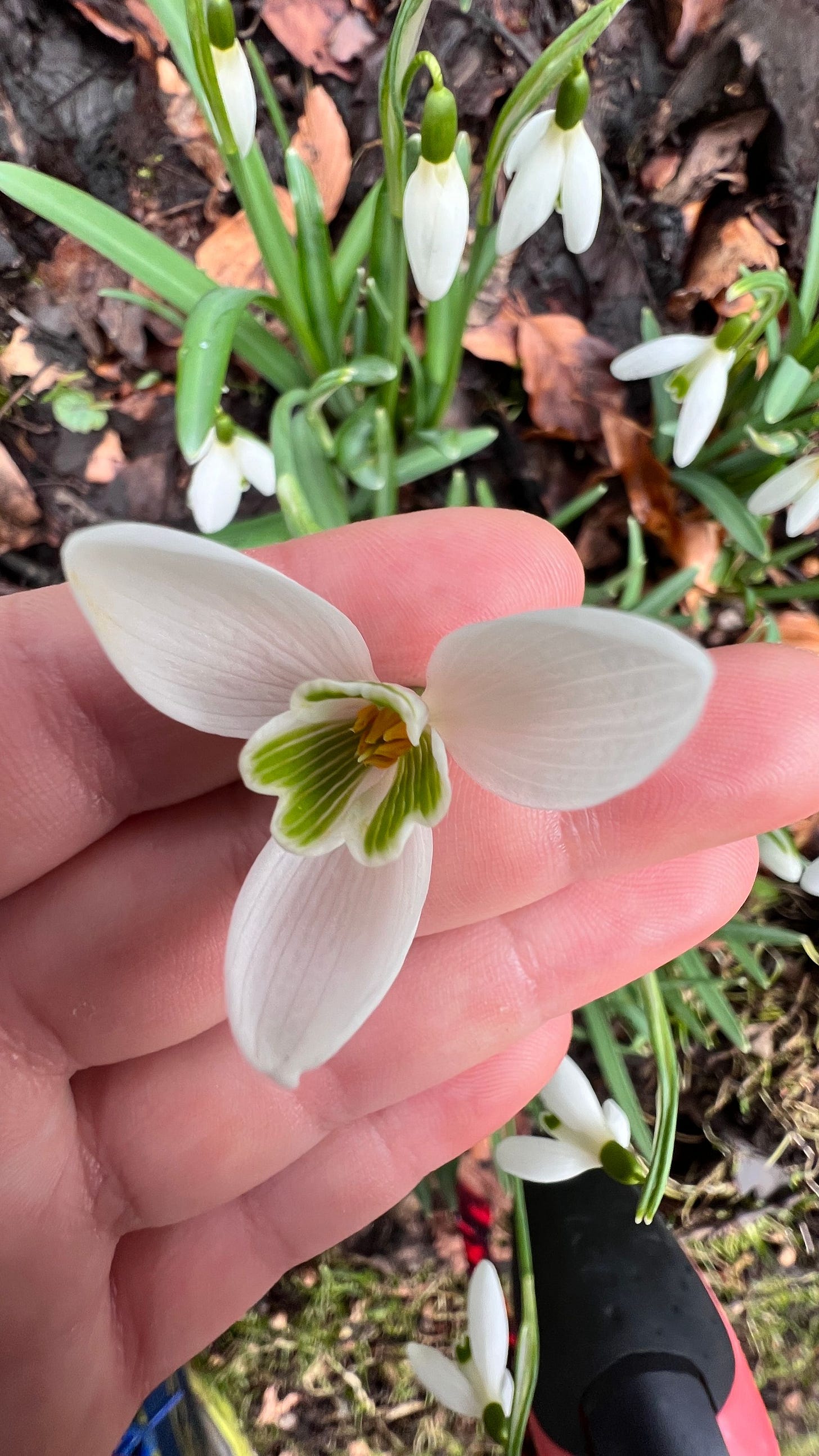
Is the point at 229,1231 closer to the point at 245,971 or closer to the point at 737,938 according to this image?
the point at 245,971

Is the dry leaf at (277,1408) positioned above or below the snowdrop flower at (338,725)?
below

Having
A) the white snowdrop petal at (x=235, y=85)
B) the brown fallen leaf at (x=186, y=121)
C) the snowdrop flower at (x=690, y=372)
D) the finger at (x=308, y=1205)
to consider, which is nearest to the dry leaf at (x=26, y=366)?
the brown fallen leaf at (x=186, y=121)

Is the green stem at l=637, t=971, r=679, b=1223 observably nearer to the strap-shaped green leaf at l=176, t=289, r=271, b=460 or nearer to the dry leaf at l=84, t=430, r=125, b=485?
the strap-shaped green leaf at l=176, t=289, r=271, b=460

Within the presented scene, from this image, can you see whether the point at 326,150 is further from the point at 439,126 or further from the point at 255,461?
the point at 439,126

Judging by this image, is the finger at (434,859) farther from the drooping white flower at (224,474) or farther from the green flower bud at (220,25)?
the green flower bud at (220,25)

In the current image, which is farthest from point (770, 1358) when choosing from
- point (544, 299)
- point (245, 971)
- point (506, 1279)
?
point (544, 299)

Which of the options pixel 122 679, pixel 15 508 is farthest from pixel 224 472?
pixel 15 508

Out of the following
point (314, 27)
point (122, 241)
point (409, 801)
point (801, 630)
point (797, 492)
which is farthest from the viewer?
point (801, 630)

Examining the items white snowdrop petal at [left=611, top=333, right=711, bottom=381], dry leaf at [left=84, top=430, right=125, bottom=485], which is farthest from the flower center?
dry leaf at [left=84, top=430, right=125, bottom=485]
